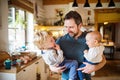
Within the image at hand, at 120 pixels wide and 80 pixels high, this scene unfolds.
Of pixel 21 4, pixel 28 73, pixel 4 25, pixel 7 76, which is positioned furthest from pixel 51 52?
pixel 21 4

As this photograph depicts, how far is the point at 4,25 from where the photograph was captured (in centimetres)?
348

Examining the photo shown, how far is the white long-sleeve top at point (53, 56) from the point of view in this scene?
3.77ft

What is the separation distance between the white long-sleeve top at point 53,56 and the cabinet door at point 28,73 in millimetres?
1637

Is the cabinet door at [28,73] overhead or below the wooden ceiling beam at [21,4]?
below

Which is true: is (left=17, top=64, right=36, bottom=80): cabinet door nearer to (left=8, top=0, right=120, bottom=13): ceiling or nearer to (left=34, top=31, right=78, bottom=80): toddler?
(left=8, top=0, right=120, bottom=13): ceiling

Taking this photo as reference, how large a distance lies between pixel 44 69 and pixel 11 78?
1.87 meters

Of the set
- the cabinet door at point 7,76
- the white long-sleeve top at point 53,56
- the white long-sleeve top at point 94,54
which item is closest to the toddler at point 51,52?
the white long-sleeve top at point 53,56

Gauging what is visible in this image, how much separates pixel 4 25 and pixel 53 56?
2593 mm

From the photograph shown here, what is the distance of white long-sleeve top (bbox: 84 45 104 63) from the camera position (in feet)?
3.71

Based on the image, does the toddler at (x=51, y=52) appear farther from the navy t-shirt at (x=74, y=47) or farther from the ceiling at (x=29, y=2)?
the ceiling at (x=29, y=2)

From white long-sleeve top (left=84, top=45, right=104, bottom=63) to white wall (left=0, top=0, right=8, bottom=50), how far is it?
2.58m

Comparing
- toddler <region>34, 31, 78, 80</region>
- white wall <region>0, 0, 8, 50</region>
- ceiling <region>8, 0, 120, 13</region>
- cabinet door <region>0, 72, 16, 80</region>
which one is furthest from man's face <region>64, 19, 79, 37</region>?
ceiling <region>8, 0, 120, 13</region>

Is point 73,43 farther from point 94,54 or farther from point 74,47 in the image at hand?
point 94,54

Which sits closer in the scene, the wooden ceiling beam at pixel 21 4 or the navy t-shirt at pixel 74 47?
the navy t-shirt at pixel 74 47
